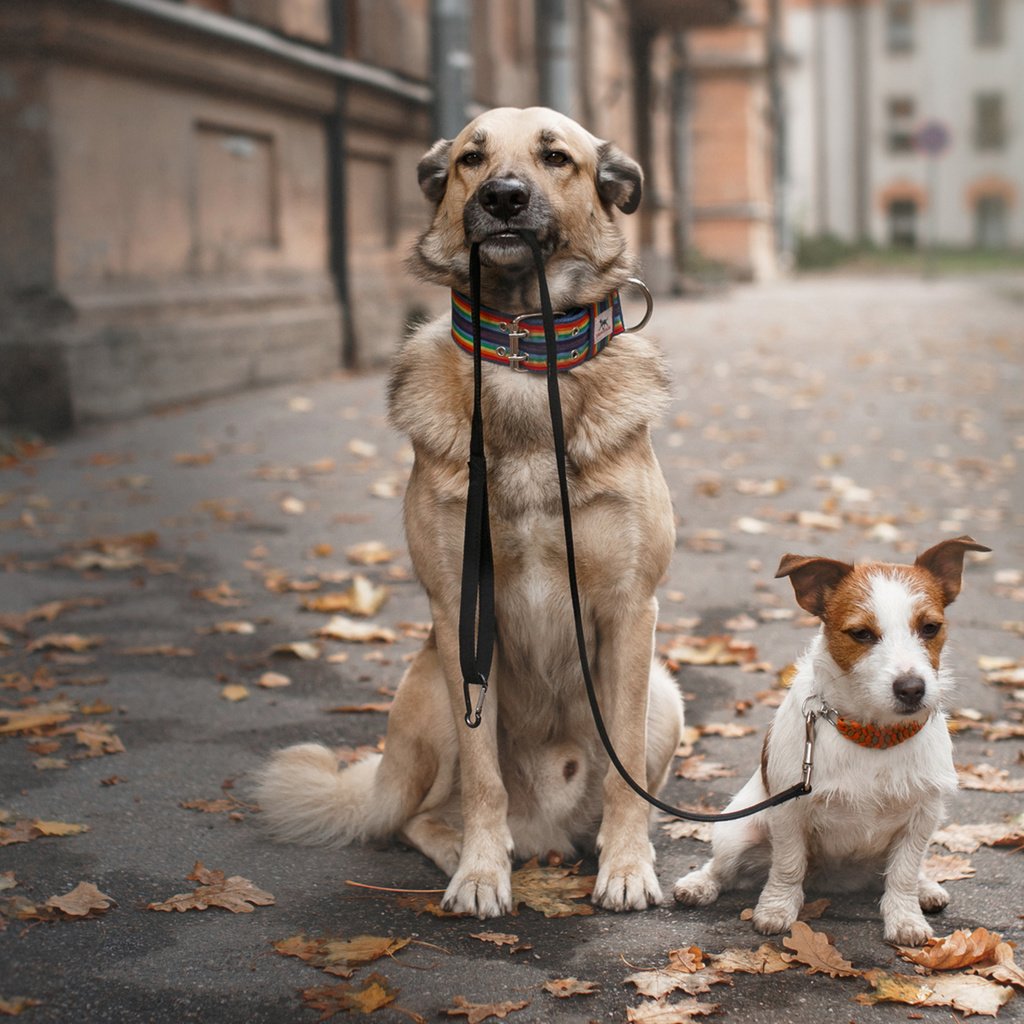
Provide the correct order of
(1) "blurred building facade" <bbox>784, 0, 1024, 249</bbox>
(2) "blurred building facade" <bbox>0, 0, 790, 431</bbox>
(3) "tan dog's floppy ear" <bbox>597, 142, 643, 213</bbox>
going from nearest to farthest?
(3) "tan dog's floppy ear" <bbox>597, 142, 643, 213</bbox>, (2) "blurred building facade" <bbox>0, 0, 790, 431</bbox>, (1) "blurred building facade" <bbox>784, 0, 1024, 249</bbox>

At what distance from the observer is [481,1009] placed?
112 inches

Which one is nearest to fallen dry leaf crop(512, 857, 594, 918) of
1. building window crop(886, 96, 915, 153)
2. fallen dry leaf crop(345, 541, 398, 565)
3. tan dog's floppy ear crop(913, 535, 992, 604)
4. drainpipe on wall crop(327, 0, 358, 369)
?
tan dog's floppy ear crop(913, 535, 992, 604)

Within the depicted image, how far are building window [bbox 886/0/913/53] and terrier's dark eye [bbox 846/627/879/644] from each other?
199ft

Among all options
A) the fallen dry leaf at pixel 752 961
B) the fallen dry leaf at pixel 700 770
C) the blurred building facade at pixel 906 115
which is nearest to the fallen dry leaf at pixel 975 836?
the fallen dry leaf at pixel 700 770

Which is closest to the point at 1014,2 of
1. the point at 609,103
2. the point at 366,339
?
the point at 609,103

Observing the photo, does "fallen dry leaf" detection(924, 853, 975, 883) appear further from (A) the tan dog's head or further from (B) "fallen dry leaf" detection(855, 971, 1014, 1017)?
(A) the tan dog's head

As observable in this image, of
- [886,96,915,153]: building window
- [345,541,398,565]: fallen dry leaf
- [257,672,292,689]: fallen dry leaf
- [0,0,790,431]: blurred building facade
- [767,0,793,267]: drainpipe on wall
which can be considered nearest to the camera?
[257,672,292,689]: fallen dry leaf

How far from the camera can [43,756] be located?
441 cm

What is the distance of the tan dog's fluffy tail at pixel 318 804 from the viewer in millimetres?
3814

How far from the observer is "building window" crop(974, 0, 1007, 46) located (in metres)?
58.2

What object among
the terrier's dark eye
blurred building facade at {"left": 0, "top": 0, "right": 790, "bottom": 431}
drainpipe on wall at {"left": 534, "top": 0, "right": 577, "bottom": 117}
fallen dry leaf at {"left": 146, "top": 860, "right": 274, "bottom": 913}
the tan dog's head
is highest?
drainpipe on wall at {"left": 534, "top": 0, "right": 577, "bottom": 117}

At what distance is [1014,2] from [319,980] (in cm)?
6293

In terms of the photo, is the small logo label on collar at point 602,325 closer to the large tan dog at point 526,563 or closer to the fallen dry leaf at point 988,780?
the large tan dog at point 526,563

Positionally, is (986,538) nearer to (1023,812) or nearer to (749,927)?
(1023,812)
